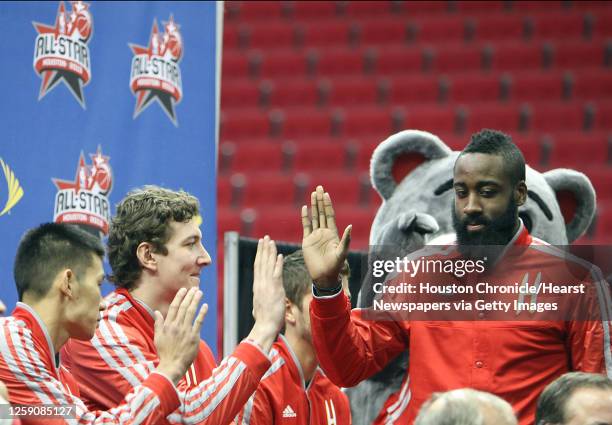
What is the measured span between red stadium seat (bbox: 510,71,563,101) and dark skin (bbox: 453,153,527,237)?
6235mm

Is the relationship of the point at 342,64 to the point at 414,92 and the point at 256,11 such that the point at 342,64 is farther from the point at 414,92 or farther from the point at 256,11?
the point at 256,11

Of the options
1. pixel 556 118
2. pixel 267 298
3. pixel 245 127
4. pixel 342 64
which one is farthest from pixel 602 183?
pixel 267 298

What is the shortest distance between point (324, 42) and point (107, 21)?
6.08 meters

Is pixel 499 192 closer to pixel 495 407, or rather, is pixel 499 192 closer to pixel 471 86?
pixel 495 407

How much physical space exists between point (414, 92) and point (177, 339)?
685 cm

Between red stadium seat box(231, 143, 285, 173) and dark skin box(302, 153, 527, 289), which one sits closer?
dark skin box(302, 153, 527, 289)

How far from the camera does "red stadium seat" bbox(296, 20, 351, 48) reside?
949cm

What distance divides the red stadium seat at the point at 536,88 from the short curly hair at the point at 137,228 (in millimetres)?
6424

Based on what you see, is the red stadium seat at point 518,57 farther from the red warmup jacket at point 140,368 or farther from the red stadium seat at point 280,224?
the red warmup jacket at point 140,368

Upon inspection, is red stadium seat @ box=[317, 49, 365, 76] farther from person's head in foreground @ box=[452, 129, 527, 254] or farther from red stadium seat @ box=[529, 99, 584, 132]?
person's head in foreground @ box=[452, 129, 527, 254]

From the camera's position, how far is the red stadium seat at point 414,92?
8.90 m

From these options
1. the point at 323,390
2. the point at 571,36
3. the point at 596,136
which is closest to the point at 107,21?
the point at 323,390

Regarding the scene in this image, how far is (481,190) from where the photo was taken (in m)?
2.70

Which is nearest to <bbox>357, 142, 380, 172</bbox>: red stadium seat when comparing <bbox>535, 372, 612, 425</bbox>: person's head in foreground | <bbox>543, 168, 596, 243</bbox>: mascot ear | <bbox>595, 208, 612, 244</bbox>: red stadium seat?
<bbox>595, 208, 612, 244</bbox>: red stadium seat
